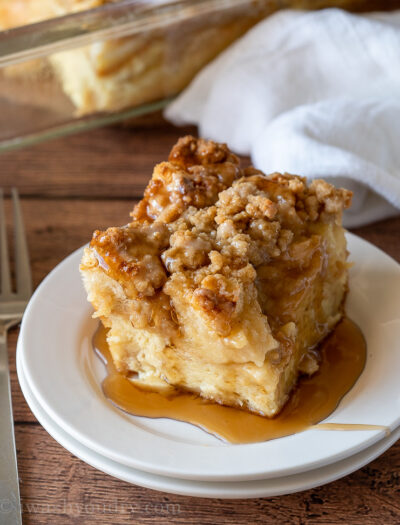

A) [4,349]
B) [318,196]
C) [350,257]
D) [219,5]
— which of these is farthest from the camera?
[219,5]

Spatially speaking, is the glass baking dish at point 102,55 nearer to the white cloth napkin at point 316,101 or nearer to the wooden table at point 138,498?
the white cloth napkin at point 316,101

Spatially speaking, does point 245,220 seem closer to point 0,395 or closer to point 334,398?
point 334,398

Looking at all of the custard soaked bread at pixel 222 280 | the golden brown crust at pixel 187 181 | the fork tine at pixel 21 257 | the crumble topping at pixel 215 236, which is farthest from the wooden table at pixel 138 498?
the golden brown crust at pixel 187 181

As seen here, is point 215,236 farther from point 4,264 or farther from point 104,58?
point 104,58

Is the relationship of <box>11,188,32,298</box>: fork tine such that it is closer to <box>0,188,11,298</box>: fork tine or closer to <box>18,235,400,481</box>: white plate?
<box>0,188,11,298</box>: fork tine

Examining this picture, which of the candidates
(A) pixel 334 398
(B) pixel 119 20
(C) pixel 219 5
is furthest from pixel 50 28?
(A) pixel 334 398
